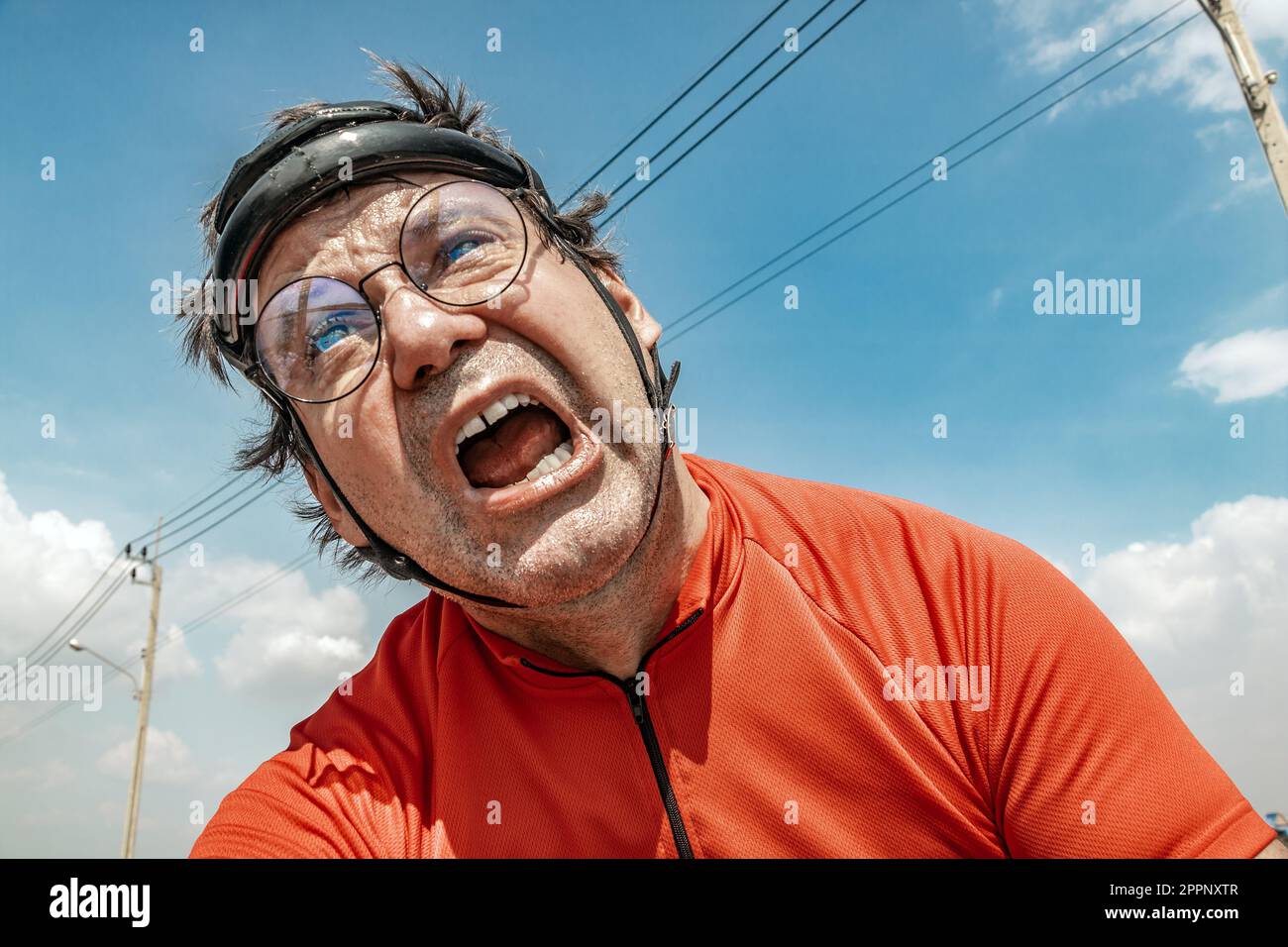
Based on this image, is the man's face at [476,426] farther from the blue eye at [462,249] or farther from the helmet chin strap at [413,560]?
the blue eye at [462,249]

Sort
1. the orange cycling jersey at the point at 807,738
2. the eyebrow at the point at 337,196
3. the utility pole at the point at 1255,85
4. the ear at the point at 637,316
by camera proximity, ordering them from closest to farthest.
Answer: the orange cycling jersey at the point at 807,738
the eyebrow at the point at 337,196
the ear at the point at 637,316
the utility pole at the point at 1255,85

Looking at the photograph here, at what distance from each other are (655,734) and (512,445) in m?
0.89

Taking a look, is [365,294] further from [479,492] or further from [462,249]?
[479,492]

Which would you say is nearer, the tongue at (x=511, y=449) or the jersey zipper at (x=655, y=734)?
the jersey zipper at (x=655, y=734)

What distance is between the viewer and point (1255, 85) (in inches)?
272

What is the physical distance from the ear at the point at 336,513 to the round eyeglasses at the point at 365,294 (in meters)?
0.42

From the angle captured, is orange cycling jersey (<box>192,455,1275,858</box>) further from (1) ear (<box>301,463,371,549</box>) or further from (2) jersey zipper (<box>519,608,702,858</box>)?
(1) ear (<box>301,463,371,549</box>)

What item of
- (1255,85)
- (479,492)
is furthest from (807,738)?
(1255,85)

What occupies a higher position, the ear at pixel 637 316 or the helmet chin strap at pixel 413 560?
the ear at pixel 637 316

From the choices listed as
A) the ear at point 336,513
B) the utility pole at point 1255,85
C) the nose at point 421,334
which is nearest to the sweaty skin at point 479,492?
the nose at point 421,334

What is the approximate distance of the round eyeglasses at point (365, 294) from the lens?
212 centimetres

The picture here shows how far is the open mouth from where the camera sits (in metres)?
2.16
